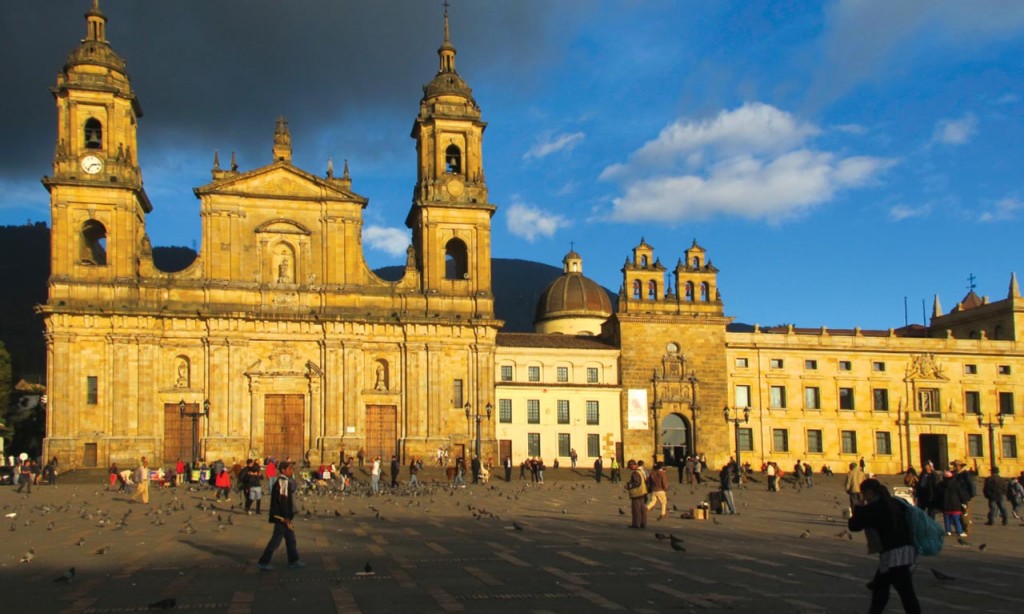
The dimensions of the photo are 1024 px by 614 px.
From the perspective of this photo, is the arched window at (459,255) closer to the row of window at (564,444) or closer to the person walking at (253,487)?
the row of window at (564,444)

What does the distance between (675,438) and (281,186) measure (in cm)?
2730

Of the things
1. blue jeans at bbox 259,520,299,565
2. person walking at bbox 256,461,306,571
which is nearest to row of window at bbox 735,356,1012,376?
person walking at bbox 256,461,306,571

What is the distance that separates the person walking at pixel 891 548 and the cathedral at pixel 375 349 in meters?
43.5

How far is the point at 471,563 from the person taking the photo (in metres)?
17.9

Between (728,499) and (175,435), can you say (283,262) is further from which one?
(728,499)

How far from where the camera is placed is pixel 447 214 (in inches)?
2414

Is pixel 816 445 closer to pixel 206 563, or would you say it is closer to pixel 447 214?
pixel 447 214

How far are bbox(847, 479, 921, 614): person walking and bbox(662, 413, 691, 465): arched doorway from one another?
53.6 metres

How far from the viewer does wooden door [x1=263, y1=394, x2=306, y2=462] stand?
57594mm

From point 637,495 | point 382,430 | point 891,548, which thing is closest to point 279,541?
point 891,548

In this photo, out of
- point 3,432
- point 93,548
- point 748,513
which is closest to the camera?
point 93,548

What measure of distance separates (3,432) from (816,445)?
165 feet

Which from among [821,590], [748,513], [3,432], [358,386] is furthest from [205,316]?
[821,590]

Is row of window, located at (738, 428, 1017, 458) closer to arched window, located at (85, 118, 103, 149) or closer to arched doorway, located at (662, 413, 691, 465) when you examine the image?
arched doorway, located at (662, 413, 691, 465)
